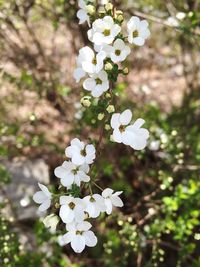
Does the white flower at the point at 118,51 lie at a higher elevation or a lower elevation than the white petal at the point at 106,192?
higher

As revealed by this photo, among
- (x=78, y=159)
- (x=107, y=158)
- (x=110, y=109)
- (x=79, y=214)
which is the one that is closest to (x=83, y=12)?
(x=110, y=109)

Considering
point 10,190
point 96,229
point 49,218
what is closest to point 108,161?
point 96,229

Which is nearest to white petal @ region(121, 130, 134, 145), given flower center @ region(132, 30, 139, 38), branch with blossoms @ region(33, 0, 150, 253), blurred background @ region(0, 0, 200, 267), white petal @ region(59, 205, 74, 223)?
branch with blossoms @ region(33, 0, 150, 253)

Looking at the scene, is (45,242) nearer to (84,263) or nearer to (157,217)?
(84,263)

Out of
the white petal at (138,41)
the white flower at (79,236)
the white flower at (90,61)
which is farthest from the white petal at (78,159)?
the white petal at (138,41)

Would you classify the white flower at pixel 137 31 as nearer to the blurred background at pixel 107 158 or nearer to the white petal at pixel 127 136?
the white petal at pixel 127 136

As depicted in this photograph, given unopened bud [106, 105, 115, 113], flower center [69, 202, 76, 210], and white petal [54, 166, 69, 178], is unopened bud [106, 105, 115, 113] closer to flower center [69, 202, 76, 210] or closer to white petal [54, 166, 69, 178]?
white petal [54, 166, 69, 178]
